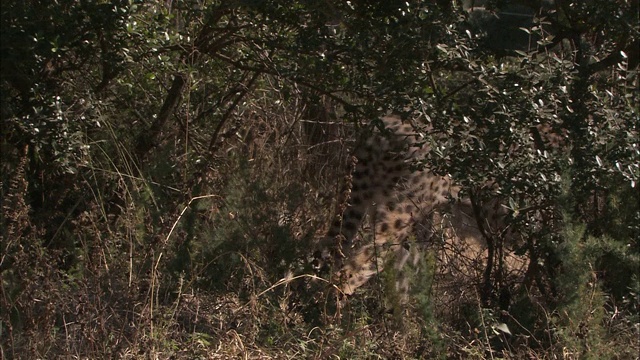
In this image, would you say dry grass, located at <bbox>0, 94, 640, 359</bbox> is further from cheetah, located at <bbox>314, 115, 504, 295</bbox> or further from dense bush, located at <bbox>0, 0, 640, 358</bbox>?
cheetah, located at <bbox>314, 115, 504, 295</bbox>

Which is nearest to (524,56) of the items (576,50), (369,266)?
(576,50)

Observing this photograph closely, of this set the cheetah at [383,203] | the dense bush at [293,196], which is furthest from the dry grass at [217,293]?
the cheetah at [383,203]

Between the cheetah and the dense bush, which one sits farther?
the cheetah

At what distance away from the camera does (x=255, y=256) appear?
533 cm

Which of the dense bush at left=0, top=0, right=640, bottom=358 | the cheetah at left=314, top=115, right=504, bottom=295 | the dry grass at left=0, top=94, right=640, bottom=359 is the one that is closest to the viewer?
the dry grass at left=0, top=94, right=640, bottom=359

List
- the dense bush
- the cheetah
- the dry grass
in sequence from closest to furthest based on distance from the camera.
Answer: the dry grass
the dense bush
the cheetah

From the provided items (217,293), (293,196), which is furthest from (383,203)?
(217,293)

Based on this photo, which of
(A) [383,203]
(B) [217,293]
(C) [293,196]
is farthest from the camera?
(A) [383,203]

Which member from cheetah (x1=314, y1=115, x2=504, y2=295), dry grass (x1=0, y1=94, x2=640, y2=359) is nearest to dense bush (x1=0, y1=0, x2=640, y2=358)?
dry grass (x1=0, y1=94, x2=640, y2=359)

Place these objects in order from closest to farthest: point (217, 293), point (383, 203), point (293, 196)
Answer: point (217, 293) < point (293, 196) < point (383, 203)

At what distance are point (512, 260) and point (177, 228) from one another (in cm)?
207

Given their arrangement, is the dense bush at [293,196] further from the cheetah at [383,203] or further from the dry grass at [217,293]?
the cheetah at [383,203]

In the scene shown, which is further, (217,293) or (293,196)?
(293,196)

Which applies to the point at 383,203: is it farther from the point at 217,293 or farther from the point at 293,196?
the point at 217,293
